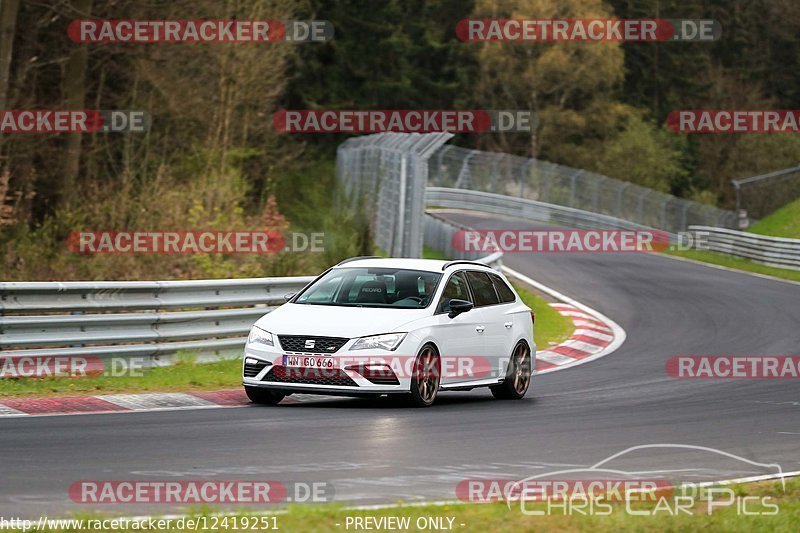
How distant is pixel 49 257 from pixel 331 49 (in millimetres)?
51125

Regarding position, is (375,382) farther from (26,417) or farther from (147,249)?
(147,249)

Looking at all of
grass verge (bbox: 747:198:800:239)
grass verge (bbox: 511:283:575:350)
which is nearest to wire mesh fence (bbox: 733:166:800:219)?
grass verge (bbox: 747:198:800:239)

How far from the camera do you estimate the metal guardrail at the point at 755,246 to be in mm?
39906

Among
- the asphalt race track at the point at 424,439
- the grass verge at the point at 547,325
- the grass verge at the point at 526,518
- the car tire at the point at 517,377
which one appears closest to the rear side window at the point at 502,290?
the car tire at the point at 517,377

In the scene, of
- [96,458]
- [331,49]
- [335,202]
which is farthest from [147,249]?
[331,49]

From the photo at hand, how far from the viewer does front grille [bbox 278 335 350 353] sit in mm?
13695

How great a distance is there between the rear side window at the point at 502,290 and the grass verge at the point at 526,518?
766cm

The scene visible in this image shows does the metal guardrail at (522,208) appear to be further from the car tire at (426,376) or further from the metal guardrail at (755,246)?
the car tire at (426,376)

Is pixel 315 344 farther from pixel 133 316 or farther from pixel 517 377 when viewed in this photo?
pixel 133 316

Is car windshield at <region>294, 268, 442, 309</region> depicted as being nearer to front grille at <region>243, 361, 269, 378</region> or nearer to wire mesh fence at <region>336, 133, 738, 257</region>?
front grille at <region>243, 361, 269, 378</region>

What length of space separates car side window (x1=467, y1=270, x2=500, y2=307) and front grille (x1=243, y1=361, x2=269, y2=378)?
284 centimetres

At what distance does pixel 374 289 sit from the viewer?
14.9 metres

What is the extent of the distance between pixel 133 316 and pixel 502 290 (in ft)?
13.8

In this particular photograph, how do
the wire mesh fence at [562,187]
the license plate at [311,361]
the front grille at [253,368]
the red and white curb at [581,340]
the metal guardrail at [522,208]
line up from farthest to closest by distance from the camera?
the wire mesh fence at [562,187] → the metal guardrail at [522,208] → the red and white curb at [581,340] → the front grille at [253,368] → the license plate at [311,361]
